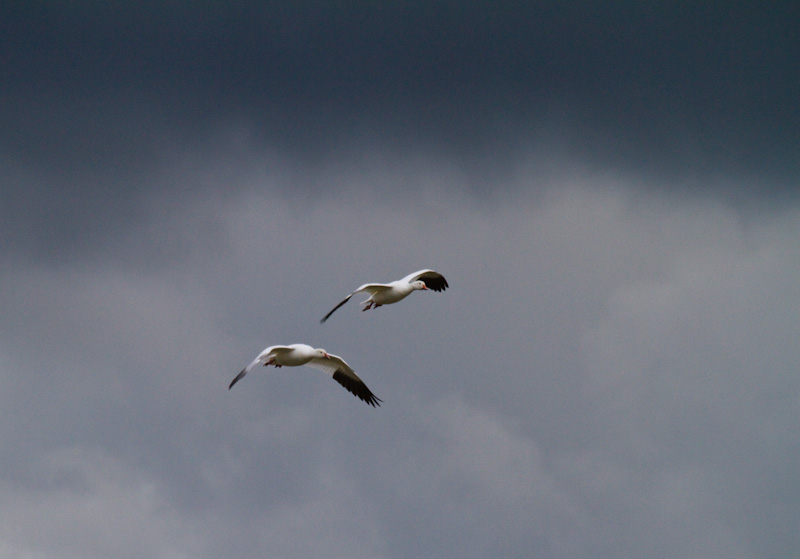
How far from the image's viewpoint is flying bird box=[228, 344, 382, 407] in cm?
4091

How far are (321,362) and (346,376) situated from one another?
1.43 metres

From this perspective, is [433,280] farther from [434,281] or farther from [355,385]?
[355,385]

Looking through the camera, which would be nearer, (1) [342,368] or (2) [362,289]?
(2) [362,289]

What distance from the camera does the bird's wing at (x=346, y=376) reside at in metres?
47.3

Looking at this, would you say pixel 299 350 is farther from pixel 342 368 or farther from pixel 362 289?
pixel 342 368

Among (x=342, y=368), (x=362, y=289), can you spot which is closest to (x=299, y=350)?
(x=362, y=289)

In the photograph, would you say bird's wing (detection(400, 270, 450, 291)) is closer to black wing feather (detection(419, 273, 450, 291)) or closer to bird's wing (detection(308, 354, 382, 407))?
black wing feather (detection(419, 273, 450, 291))

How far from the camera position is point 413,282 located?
151ft

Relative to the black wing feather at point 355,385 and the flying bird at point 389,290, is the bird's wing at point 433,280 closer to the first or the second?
the flying bird at point 389,290

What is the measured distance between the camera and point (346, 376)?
4803 cm

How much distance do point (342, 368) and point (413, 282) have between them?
5.22 metres

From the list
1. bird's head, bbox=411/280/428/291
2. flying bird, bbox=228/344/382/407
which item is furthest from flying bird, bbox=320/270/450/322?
flying bird, bbox=228/344/382/407

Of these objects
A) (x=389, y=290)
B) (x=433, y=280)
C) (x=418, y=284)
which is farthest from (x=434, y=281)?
(x=389, y=290)

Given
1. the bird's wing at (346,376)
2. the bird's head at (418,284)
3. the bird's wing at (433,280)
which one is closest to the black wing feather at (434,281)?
the bird's wing at (433,280)
